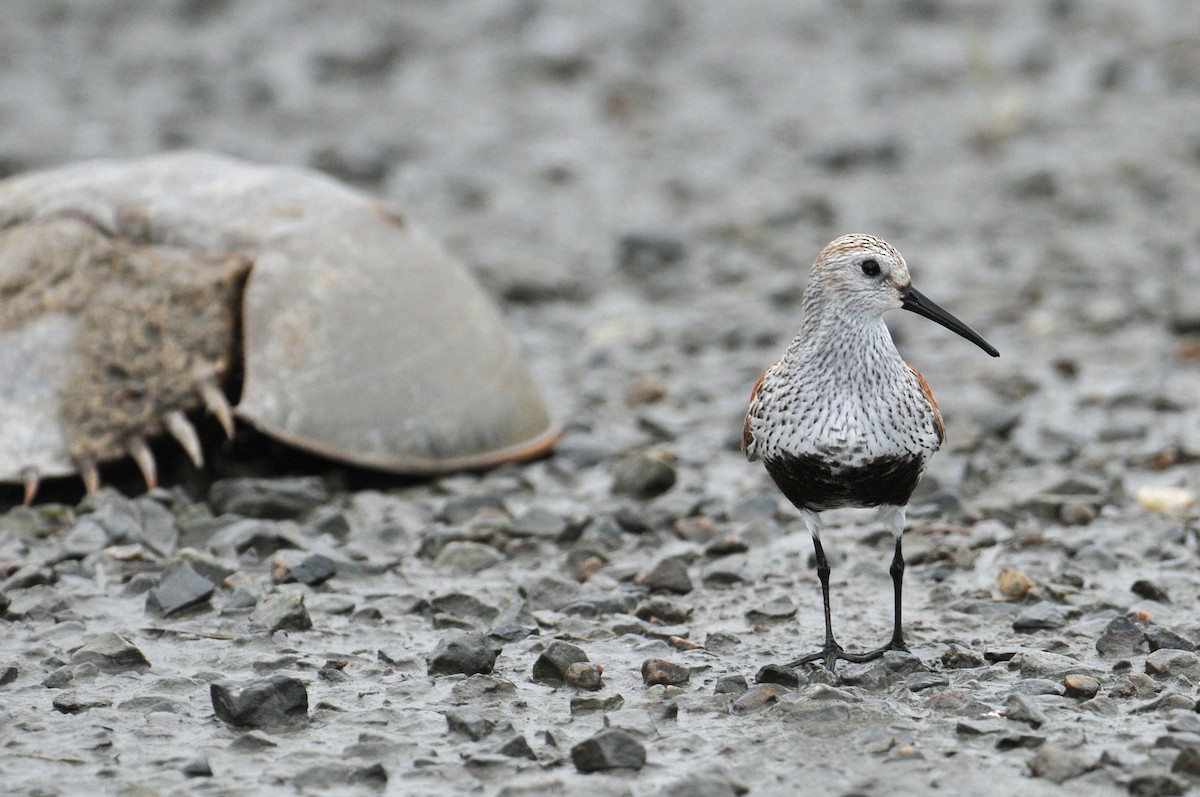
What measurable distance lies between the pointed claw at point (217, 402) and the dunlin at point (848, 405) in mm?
2670

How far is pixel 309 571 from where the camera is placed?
618 centimetres

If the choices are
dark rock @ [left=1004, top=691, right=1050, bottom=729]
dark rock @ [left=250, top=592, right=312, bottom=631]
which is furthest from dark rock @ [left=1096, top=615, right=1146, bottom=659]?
dark rock @ [left=250, top=592, right=312, bottom=631]

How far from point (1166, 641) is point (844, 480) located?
1.29 meters

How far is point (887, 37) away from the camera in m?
15.2

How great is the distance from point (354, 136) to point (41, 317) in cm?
669

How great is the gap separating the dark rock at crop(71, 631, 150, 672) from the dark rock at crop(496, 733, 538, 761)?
1.44m

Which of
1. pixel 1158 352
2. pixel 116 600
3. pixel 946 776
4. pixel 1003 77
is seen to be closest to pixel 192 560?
pixel 116 600

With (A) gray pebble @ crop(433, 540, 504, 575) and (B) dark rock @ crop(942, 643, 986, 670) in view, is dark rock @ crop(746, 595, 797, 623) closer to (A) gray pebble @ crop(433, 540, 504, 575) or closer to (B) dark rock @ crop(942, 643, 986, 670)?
(B) dark rock @ crop(942, 643, 986, 670)

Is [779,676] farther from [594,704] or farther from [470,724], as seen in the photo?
[470,724]

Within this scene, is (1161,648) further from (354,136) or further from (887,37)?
(887,37)

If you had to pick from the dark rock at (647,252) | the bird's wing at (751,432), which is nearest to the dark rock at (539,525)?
the bird's wing at (751,432)

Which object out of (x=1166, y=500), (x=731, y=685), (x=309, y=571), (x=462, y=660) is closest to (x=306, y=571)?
(x=309, y=571)

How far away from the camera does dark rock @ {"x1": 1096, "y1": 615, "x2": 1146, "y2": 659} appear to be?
211 inches

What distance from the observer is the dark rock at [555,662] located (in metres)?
5.24
